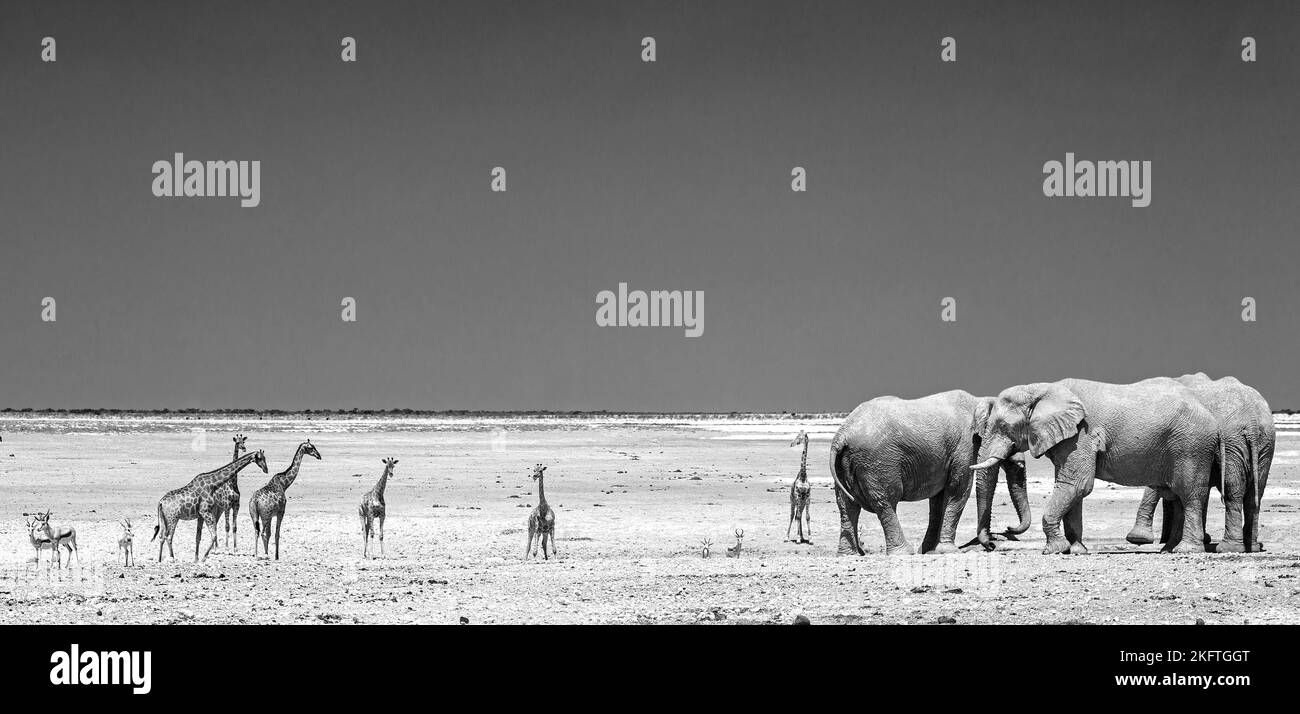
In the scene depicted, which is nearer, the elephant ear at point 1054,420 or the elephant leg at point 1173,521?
the elephant ear at point 1054,420

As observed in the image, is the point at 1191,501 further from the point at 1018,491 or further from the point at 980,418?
the point at 980,418

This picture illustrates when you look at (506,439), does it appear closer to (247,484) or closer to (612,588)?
(247,484)

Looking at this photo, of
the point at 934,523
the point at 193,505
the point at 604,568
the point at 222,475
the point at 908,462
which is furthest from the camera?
the point at 934,523

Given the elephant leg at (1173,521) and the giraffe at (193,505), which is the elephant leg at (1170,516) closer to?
the elephant leg at (1173,521)

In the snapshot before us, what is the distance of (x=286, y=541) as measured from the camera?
1766 cm

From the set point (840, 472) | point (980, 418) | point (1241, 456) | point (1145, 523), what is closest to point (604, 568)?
point (840, 472)

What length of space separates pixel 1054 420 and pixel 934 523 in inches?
80.5

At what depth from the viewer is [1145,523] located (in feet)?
56.6

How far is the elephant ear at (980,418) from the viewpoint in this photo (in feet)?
54.3

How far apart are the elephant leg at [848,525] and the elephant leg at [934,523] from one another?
836 mm

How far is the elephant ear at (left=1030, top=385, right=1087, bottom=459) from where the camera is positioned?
1557 centimetres

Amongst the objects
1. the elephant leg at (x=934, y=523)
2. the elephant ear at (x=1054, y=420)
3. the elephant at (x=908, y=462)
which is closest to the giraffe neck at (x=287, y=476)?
the elephant at (x=908, y=462)

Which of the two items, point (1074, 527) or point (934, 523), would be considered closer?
point (1074, 527)
